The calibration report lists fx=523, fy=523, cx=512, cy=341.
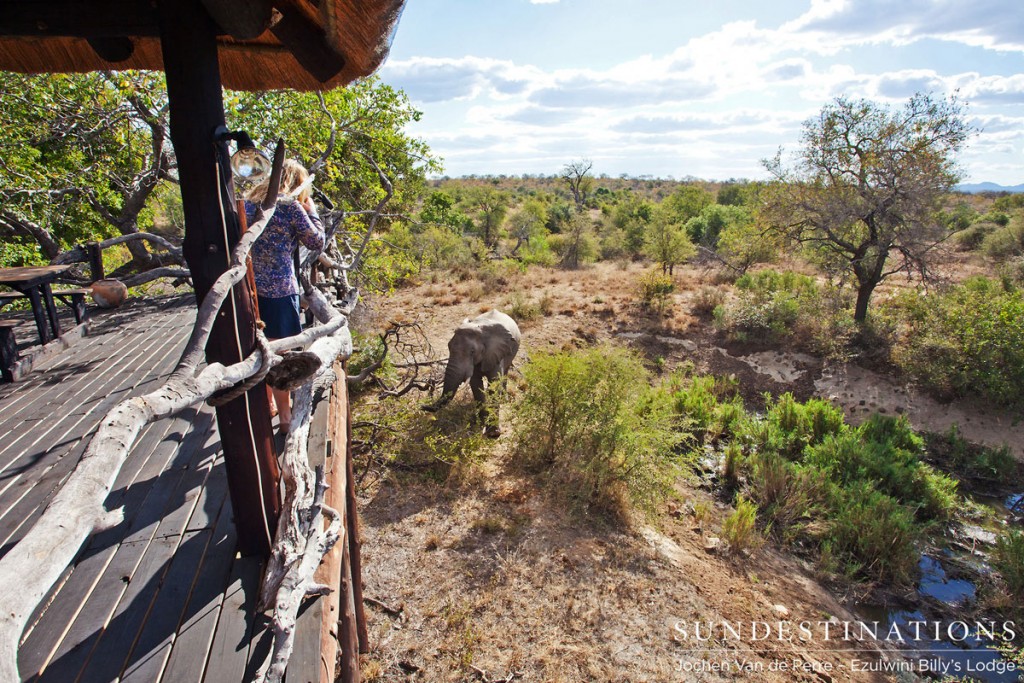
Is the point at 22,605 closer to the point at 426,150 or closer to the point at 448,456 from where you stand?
the point at 448,456

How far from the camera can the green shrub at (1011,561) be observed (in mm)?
5961

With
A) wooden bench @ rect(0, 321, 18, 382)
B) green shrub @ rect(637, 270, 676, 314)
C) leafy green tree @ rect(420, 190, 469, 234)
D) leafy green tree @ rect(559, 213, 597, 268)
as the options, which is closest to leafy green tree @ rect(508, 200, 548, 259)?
leafy green tree @ rect(559, 213, 597, 268)

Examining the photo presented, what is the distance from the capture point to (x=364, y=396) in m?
8.40

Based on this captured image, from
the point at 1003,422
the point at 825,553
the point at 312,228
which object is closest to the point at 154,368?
the point at 312,228

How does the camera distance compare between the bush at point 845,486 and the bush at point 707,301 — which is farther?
the bush at point 707,301

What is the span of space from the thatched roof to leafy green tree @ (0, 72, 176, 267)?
402cm

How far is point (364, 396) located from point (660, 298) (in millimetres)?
9382

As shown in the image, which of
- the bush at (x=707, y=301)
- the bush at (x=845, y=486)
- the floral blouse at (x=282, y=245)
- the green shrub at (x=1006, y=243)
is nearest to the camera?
the floral blouse at (x=282, y=245)

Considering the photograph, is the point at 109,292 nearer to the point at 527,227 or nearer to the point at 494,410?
the point at 494,410

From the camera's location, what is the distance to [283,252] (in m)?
3.22

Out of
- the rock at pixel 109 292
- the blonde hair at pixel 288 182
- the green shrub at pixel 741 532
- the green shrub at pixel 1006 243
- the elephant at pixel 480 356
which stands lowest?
the green shrub at pixel 741 532

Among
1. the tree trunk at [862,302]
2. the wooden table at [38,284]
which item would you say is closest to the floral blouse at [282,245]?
the wooden table at [38,284]

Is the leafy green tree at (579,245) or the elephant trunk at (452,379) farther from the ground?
the leafy green tree at (579,245)

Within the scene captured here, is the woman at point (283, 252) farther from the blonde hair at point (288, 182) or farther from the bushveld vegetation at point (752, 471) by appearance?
the bushveld vegetation at point (752, 471)
